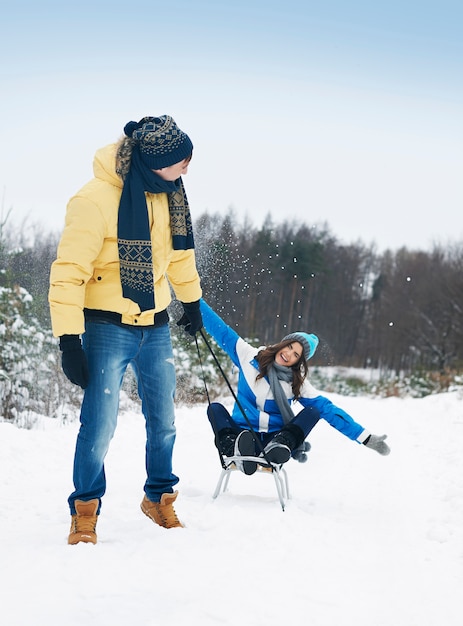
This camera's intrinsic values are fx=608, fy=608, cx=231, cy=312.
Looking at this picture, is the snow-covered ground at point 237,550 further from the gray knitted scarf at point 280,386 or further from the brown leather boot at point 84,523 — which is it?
the gray knitted scarf at point 280,386

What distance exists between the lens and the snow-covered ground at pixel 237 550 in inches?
79.9

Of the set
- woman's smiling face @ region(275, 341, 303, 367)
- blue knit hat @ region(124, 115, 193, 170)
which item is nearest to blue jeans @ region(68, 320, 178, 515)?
blue knit hat @ region(124, 115, 193, 170)

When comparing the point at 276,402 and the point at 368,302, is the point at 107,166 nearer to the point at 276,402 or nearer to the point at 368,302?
A: the point at 276,402

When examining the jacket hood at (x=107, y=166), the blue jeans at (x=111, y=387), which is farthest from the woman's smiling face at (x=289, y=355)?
the jacket hood at (x=107, y=166)

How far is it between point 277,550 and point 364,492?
1.61 meters

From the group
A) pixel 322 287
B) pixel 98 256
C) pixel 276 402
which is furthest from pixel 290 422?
pixel 322 287

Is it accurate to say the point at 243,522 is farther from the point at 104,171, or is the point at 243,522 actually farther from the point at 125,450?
the point at 125,450

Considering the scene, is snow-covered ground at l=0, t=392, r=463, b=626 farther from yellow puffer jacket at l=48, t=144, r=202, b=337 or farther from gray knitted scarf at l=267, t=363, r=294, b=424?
yellow puffer jacket at l=48, t=144, r=202, b=337

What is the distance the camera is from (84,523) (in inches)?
102

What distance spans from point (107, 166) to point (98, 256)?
1.28 feet

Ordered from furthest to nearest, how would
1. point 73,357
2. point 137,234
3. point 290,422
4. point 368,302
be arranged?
point 368,302 < point 290,422 < point 137,234 < point 73,357

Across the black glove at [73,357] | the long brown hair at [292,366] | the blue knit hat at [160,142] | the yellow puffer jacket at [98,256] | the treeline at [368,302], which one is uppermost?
the blue knit hat at [160,142]

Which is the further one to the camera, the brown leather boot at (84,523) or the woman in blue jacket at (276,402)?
the woman in blue jacket at (276,402)

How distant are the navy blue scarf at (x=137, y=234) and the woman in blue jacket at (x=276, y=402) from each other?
50.0 inches
